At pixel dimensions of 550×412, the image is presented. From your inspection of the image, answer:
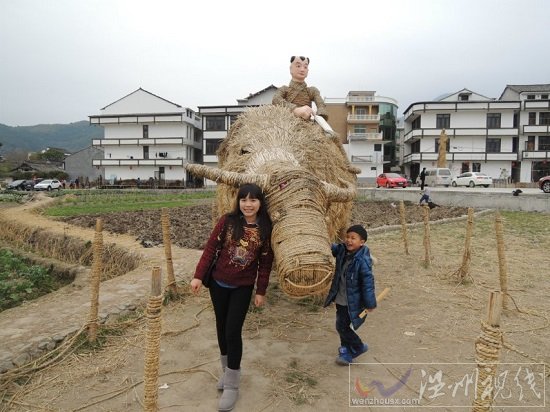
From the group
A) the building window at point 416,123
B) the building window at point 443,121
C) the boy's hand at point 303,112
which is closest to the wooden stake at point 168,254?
the boy's hand at point 303,112

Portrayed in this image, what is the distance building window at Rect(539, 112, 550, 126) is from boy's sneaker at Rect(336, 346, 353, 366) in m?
48.7

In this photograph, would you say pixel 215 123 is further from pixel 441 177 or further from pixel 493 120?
pixel 493 120

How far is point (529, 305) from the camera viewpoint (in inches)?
217

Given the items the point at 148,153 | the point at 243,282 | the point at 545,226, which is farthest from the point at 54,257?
the point at 148,153

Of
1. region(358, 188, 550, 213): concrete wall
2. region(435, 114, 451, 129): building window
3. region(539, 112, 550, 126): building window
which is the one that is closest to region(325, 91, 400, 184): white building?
region(435, 114, 451, 129): building window

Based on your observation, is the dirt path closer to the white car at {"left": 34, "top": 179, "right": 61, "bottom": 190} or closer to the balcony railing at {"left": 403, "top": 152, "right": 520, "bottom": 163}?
the white car at {"left": 34, "top": 179, "right": 61, "bottom": 190}

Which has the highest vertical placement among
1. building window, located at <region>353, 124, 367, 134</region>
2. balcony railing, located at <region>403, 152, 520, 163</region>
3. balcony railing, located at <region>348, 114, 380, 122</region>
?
balcony railing, located at <region>348, 114, 380, 122</region>

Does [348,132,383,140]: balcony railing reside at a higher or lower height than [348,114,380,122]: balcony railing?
lower

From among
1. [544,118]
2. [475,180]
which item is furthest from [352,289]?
[544,118]

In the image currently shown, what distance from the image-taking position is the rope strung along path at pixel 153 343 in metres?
2.75

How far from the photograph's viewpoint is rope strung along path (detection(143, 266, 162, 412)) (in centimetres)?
275

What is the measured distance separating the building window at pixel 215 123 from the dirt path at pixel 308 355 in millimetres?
39461

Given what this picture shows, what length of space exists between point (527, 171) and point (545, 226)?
36234 mm

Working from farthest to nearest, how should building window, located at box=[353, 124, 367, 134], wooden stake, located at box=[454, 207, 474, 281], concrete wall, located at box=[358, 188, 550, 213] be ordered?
building window, located at box=[353, 124, 367, 134], concrete wall, located at box=[358, 188, 550, 213], wooden stake, located at box=[454, 207, 474, 281]
